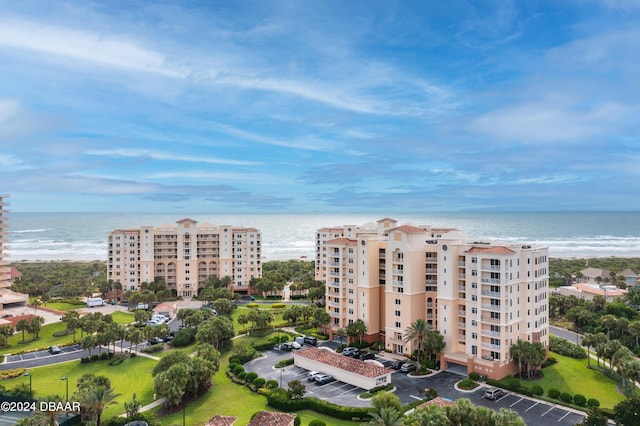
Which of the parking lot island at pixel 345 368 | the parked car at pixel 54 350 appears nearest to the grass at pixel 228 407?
the parking lot island at pixel 345 368

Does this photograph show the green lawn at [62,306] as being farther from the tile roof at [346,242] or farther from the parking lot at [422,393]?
the tile roof at [346,242]

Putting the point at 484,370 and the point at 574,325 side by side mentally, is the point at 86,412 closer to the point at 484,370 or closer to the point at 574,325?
the point at 484,370

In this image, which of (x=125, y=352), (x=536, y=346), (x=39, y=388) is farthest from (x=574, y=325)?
(x=39, y=388)

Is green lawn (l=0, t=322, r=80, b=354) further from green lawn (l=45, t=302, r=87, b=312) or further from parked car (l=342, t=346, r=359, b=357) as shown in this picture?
parked car (l=342, t=346, r=359, b=357)

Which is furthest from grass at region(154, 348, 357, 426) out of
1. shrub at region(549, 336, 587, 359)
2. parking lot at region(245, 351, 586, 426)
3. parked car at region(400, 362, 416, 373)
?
shrub at region(549, 336, 587, 359)

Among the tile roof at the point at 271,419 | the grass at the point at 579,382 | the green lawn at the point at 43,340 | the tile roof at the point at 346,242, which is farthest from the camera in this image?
the tile roof at the point at 346,242
